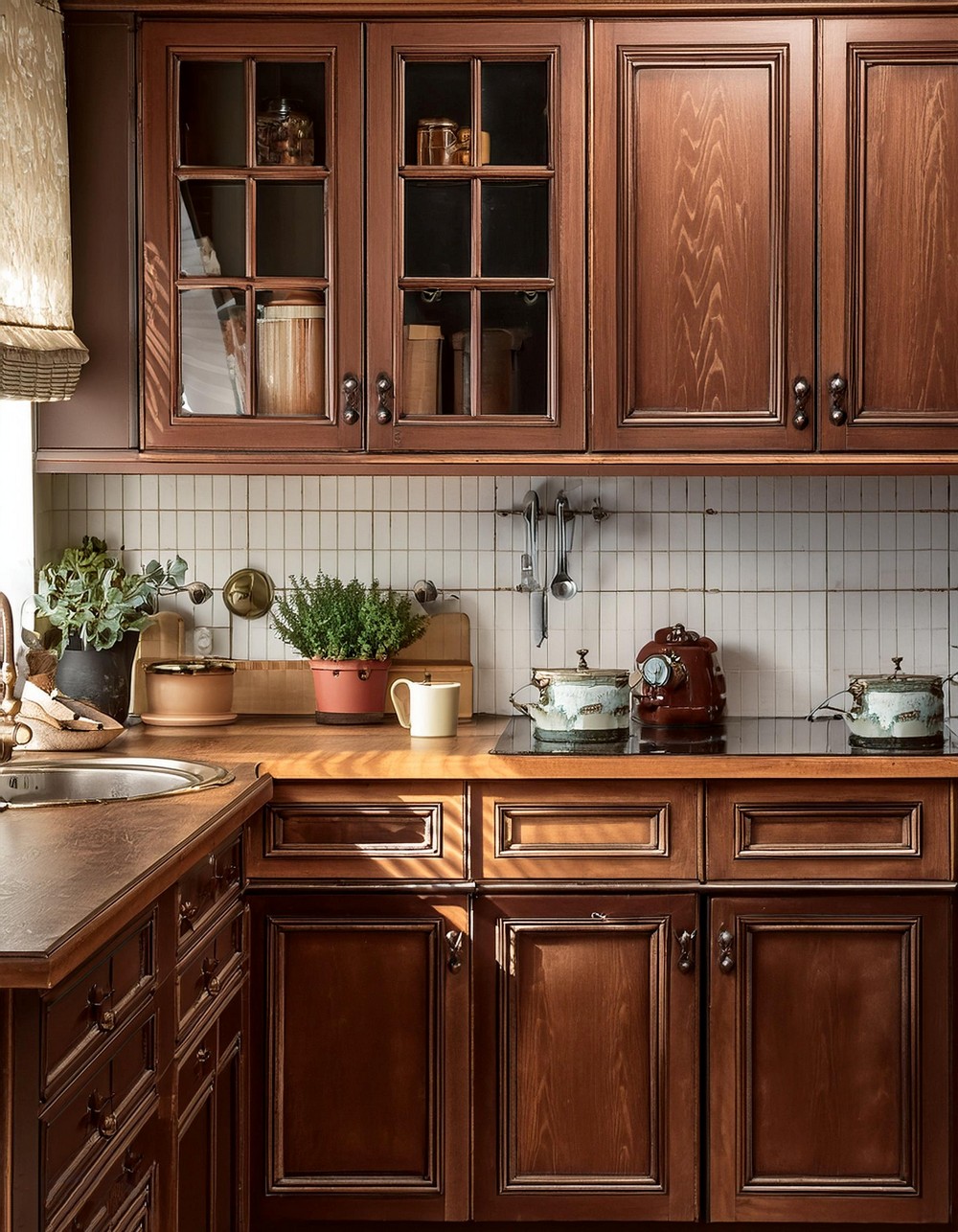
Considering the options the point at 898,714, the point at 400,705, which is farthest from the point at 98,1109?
the point at 898,714

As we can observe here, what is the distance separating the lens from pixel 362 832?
2334mm

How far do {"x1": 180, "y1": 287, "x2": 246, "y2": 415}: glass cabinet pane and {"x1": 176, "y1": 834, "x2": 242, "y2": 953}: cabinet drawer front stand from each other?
2.74 ft

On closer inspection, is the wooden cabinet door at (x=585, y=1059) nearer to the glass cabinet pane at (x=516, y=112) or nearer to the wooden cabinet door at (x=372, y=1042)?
the wooden cabinet door at (x=372, y=1042)

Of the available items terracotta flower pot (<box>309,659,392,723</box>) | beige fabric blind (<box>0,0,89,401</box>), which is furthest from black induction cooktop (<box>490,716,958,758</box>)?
beige fabric blind (<box>0,0,89,401</box>)

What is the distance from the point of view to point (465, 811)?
232 cm

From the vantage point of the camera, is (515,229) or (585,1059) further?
(515,229)

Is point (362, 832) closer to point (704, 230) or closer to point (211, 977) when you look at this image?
point (211, 977)

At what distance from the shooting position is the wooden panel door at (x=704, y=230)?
2461 millimetres

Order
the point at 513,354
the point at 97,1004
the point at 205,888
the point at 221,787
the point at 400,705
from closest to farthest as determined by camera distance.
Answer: the point at 97,1004
the point at 205,888
the point at 221,787
the point at 513,354
the point at 400,705

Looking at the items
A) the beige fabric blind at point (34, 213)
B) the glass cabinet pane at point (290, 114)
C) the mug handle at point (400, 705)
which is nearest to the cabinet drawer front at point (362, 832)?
the mug handle at point (400, 705)

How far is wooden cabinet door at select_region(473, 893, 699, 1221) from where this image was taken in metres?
2.32

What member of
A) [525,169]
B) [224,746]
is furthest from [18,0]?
[224,746]

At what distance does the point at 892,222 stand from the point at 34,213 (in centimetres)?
153

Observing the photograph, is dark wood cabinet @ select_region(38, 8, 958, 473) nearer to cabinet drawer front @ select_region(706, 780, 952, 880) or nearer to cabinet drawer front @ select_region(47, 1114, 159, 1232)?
cabinet drawer front @ select_region(706, 780, 952, 880)
